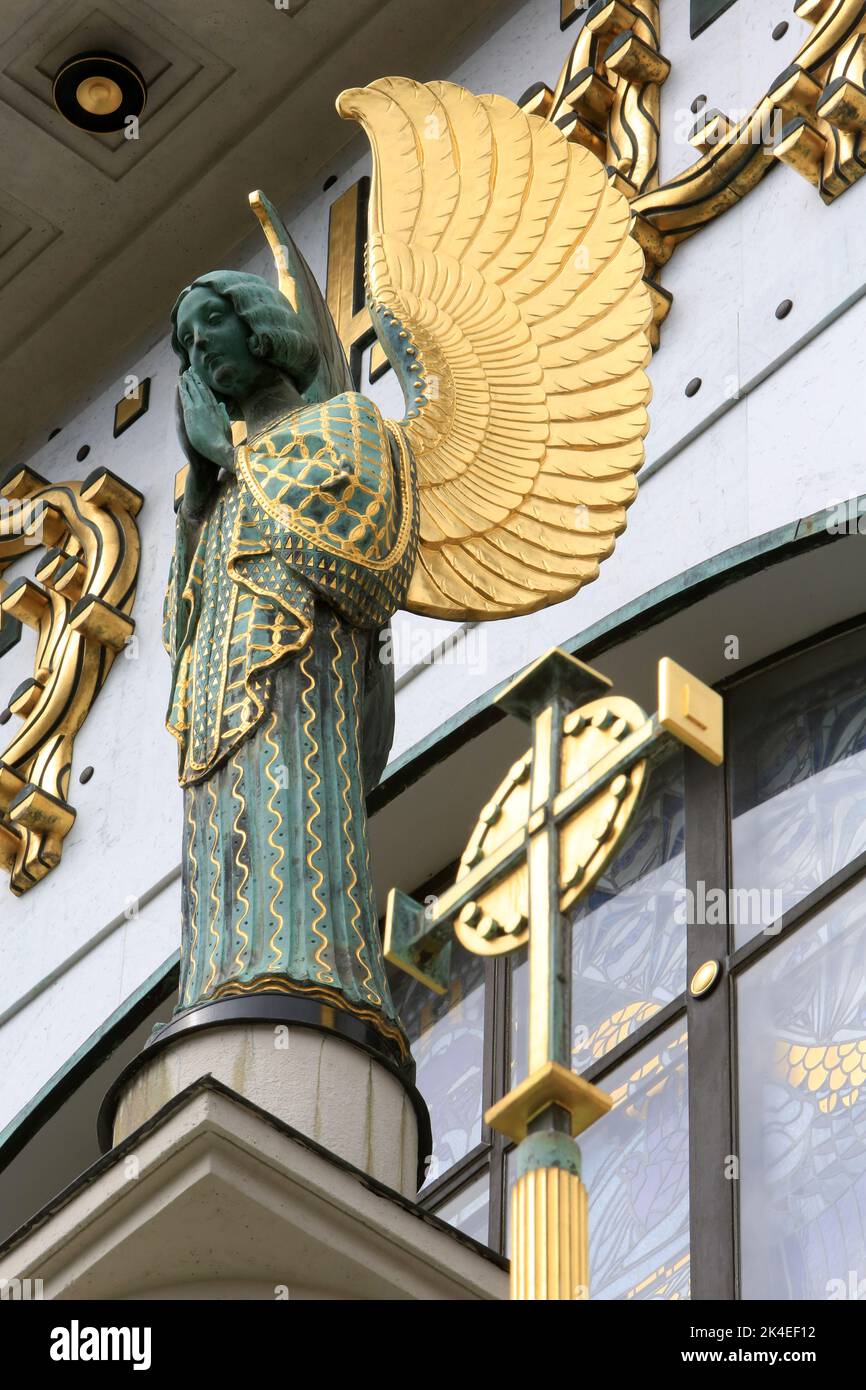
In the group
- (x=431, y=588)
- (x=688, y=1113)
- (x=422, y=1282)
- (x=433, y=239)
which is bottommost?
(x=422, y=1282)

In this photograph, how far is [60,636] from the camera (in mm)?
8523

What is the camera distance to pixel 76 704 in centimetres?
828

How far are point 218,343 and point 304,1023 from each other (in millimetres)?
1332

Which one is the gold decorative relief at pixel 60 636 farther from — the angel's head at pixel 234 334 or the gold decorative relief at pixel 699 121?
the angel's head at pixel 234 334

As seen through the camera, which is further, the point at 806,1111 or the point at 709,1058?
the point at 709,1058

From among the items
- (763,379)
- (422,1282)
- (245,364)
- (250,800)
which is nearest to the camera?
(422,1282)

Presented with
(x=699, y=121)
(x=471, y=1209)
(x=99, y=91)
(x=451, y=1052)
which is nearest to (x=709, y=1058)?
(x=471, y=1209)

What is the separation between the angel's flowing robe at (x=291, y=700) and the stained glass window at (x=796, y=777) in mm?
1125

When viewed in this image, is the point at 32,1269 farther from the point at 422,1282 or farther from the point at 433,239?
the point at 433,239

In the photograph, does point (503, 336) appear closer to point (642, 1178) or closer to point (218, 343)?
point (218, 343)
